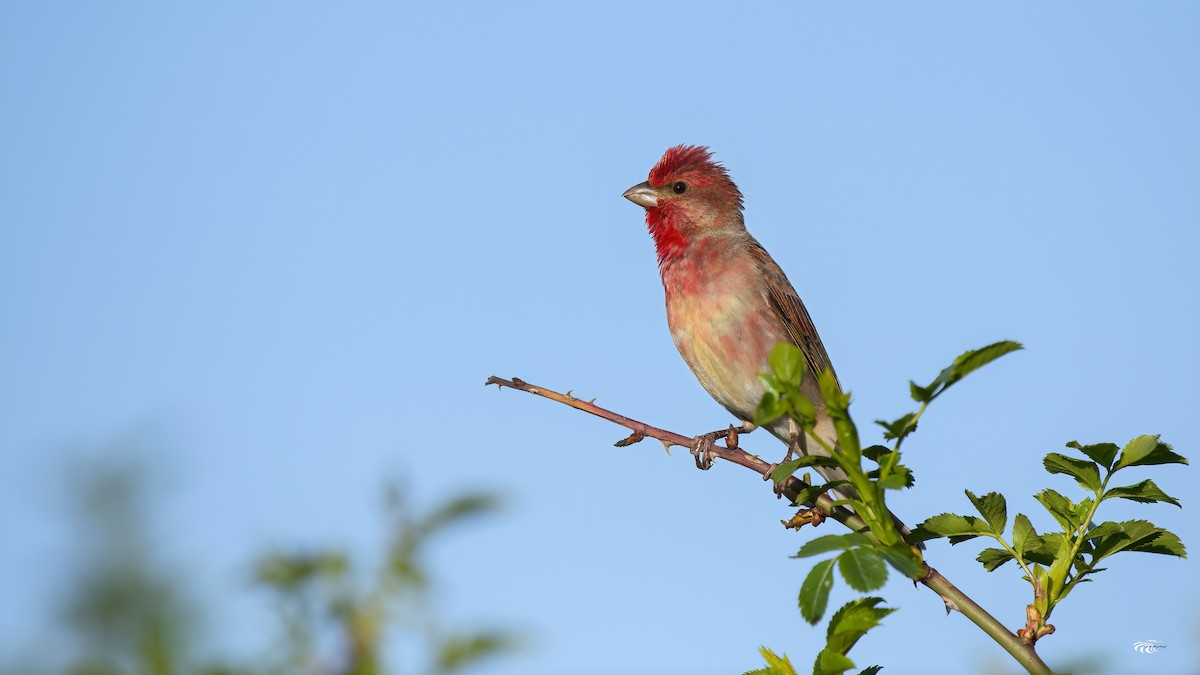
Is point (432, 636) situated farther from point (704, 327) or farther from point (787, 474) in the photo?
point (704, 327)

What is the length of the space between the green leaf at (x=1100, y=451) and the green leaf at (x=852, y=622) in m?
0.71

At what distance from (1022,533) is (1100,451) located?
0.89 feet

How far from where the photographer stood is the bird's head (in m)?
9.12

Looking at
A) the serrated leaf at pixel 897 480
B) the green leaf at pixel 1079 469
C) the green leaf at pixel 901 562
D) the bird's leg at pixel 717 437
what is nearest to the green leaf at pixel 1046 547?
the green leaf at pixel 1079 469

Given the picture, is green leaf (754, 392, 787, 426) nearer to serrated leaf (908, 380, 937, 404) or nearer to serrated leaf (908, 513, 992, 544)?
serrated leaf (908, 380, 937, 404)

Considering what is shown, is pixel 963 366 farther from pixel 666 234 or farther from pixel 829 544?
pixel 666 234

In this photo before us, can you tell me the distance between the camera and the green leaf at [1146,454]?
2840mm

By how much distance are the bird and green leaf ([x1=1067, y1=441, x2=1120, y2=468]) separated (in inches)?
182

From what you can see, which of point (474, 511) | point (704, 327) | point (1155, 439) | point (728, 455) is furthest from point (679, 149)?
point (474, 511)

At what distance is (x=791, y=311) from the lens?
28.2 ft

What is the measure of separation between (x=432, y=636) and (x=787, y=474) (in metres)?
1.41

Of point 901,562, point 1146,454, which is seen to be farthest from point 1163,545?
point 901,562

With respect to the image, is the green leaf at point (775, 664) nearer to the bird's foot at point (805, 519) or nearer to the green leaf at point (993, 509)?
the green leaf at point (993, 509)

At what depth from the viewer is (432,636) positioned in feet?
4.78
